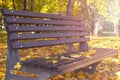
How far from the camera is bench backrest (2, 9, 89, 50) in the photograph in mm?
3772

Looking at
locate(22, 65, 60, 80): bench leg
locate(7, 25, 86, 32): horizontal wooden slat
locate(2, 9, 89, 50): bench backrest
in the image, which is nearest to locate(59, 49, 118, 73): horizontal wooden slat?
locate(22, 65, 60, 80): bench leg

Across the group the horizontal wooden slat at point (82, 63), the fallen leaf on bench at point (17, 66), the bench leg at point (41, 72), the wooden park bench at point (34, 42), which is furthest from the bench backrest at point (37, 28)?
the horizontal wooden slat at point (82, 63)

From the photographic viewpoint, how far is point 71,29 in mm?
5250

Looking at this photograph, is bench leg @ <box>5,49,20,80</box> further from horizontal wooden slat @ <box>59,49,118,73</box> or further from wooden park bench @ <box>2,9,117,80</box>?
horizontal wooden slat @ <box>59,49,118,73</box>

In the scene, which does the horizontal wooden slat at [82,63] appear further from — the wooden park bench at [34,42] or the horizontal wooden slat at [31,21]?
the horizontal wooden slat at [31,21]

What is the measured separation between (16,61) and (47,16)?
115 cm

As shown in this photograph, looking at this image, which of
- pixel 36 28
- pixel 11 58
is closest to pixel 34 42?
pixel 36 28

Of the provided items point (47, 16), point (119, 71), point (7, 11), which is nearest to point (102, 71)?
point (119, 71)

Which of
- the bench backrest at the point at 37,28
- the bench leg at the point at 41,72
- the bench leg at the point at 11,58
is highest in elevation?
the bench backrest at the point at 37,28

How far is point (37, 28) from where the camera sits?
420 cm

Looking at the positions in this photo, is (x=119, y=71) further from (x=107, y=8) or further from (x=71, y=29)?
(x=107, y=8)

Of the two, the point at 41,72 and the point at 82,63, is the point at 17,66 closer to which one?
the point at 41,72

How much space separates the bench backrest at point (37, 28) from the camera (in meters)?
3.77

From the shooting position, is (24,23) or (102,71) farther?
(102,71)
